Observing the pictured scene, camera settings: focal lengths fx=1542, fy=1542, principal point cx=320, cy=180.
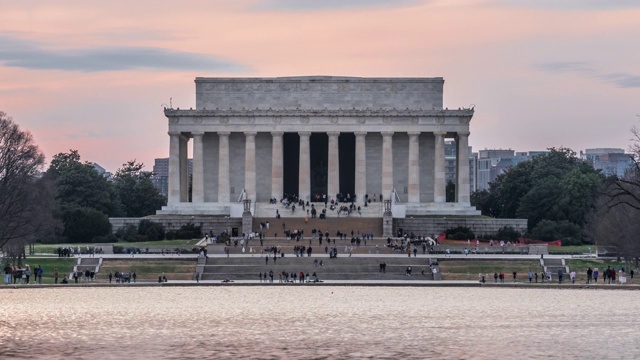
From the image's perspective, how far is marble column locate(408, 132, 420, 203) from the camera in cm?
14138

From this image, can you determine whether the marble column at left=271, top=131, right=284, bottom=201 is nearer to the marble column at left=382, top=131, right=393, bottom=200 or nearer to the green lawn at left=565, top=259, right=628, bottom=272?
the marble column at left=382, top=131, right=393, bottom=200

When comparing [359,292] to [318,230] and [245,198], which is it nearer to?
[318,230]


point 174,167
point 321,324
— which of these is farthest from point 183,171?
point 321,324

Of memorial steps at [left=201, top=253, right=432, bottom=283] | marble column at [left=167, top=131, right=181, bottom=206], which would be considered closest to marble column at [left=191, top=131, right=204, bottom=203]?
marble column at [left=167, top=131, right=181, bottom=206]

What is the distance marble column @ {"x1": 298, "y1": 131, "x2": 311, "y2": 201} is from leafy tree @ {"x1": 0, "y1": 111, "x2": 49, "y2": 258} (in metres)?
34.8

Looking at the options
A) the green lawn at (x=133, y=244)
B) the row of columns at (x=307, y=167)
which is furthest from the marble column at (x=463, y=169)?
the green lawn at (x=133, y=244)

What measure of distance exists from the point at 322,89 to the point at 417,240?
2869 centimetres

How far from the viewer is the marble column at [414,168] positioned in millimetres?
141375

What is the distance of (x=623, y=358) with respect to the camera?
51.0m

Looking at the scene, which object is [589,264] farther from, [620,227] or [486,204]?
[486,204]

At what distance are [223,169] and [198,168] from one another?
7.89 ft

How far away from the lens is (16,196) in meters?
103

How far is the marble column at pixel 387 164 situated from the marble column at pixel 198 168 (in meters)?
16.8

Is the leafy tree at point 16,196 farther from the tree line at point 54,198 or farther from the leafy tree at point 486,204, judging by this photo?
the leafy tree at point 486,204
